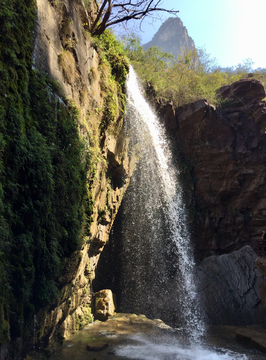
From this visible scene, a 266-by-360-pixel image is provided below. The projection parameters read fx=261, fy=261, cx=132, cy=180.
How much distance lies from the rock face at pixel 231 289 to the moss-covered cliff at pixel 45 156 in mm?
5784

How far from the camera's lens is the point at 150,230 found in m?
13.8

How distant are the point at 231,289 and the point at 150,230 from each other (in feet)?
15.3

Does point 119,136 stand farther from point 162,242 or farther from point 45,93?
point 162,242

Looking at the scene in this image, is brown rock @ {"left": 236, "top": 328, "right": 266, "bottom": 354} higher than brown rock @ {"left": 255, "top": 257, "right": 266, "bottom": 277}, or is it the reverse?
brown rock @ {"left": 255, "top": 257, "right": 266, "bottom": 277}

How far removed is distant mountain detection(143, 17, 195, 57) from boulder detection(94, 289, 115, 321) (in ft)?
303

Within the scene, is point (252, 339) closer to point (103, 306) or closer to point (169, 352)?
point (169, 352)

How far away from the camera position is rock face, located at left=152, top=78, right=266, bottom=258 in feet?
49.0

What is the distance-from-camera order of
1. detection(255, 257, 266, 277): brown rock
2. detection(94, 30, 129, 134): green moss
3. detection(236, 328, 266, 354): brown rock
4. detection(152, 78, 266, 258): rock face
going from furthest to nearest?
detection(152, 78, 266, 258): rock face < detection(255, 257, 266, 277): brown rock < detection(94, 30, 129, 134): green moss < detection(236, 328, 266, 354): brown rock

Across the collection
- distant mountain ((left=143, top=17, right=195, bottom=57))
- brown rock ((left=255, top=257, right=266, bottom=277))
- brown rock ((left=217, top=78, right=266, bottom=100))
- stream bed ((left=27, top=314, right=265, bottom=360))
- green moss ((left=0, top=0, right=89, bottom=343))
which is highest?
distant mountain ((left=143, top=17, right=195, bottom=57))

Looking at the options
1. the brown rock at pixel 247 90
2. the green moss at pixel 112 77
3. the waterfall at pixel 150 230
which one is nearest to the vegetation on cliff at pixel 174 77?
the brown rock at pixel 247 90

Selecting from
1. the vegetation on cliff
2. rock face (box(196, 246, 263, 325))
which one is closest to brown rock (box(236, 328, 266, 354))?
rock face (box(196, 246, 263, 325))

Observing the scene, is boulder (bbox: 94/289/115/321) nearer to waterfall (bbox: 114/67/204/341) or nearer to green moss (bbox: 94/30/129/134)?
waterfall (bbox: 114/67/204/341)

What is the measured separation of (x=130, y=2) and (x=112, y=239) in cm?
1037

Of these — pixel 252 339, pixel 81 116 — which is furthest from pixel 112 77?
pixel 252 339
